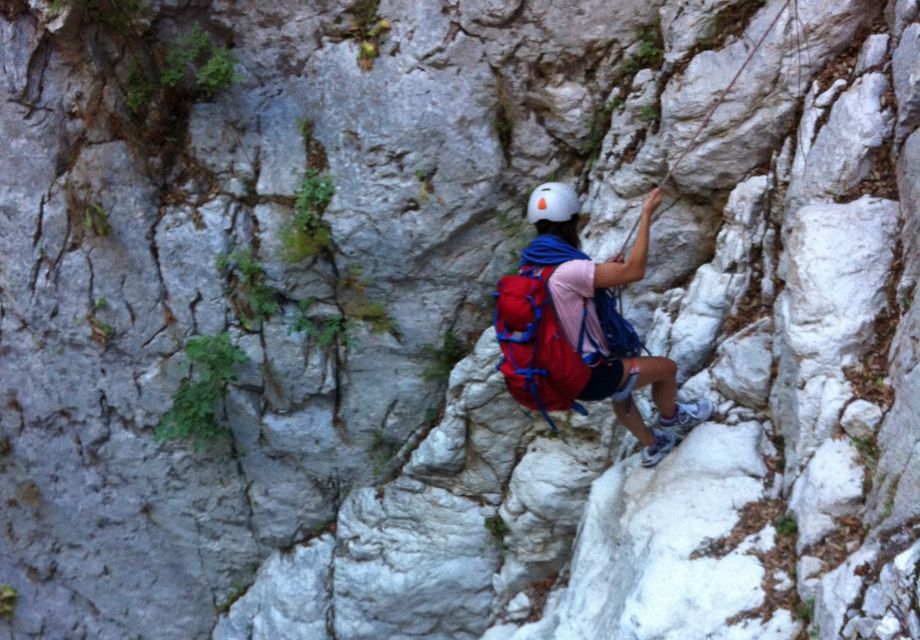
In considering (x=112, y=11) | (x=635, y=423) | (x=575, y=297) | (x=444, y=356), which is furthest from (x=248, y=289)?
(x=635, y=423)

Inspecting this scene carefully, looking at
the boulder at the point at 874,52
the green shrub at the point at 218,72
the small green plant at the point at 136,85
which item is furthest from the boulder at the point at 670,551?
the small green plant at the point at 136,85

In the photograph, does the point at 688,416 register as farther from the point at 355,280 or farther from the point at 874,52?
the point at 355,280

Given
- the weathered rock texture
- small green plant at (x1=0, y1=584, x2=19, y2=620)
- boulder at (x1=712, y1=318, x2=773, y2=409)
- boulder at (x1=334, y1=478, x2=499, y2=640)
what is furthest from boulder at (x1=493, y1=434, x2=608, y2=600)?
small green plant at (x1=0, y1=584, x2=19, y2=620)

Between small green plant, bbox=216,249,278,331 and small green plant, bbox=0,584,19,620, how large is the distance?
359 centimetres

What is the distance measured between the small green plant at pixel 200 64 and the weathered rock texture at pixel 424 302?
0.12 meters

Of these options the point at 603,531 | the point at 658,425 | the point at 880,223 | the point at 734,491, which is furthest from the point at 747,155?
the point at 603,531

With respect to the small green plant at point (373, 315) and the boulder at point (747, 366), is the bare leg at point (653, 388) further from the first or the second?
the small green plant at point (373, 315)

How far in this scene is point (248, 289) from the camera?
6645 mm

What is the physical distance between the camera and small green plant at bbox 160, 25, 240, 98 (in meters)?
6.28

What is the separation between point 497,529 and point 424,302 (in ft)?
6.06

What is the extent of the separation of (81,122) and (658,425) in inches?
193

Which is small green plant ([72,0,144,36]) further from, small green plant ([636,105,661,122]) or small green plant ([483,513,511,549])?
small green plant ([483,513,511,549])

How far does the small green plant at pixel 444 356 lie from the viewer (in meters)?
6.63

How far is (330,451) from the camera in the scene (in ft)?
23.2
